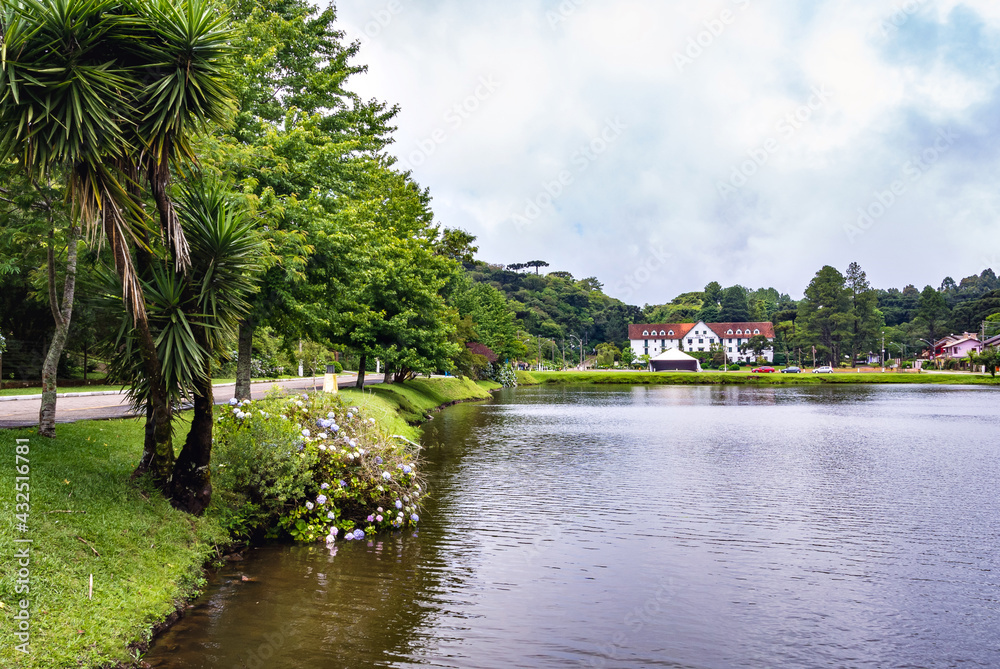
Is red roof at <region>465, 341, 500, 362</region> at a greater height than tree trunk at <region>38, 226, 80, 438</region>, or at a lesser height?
greater

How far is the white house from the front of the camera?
16900 cm

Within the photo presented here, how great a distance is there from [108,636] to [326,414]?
306 inches

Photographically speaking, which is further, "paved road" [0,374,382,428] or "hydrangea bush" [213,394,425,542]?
"paved road" [0,374,382,428]

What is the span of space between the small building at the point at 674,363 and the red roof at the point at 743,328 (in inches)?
2326

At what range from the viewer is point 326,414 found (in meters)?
15.0

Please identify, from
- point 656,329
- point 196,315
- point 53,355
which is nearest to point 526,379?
point 656,329

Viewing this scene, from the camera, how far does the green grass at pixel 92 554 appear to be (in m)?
7.04

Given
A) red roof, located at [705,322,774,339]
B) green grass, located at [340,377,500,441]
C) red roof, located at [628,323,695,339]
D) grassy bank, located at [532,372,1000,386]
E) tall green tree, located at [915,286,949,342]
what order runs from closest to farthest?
green grass, located at [340,377,500,441], grassy bank, located at [532,372,1000,386], tall green tree, located at [915,286,949,342], red roof, located at [705,322,774,339], red roof, located at [628,323,695,339]

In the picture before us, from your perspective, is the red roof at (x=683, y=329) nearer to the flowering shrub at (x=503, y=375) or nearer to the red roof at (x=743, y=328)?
the red roof at (x=743, y=328)

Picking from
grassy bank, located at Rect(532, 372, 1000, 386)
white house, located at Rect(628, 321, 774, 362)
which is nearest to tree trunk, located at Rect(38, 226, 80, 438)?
grassy bank, located at Rect(532, 372, 1000, 386)

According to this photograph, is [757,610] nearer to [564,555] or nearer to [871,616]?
[871,616]

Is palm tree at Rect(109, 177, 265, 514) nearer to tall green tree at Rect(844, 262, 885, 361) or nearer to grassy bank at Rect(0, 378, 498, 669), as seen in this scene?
grassy bank at Rect(0, 378, 498, 669)

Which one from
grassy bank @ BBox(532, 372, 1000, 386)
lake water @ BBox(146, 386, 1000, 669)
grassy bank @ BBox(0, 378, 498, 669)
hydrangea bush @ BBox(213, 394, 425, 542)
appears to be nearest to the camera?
grassy bank @ BBox(0, 378, 498, 669)

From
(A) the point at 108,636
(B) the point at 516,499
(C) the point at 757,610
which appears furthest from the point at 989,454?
(A) the point at 108,636
